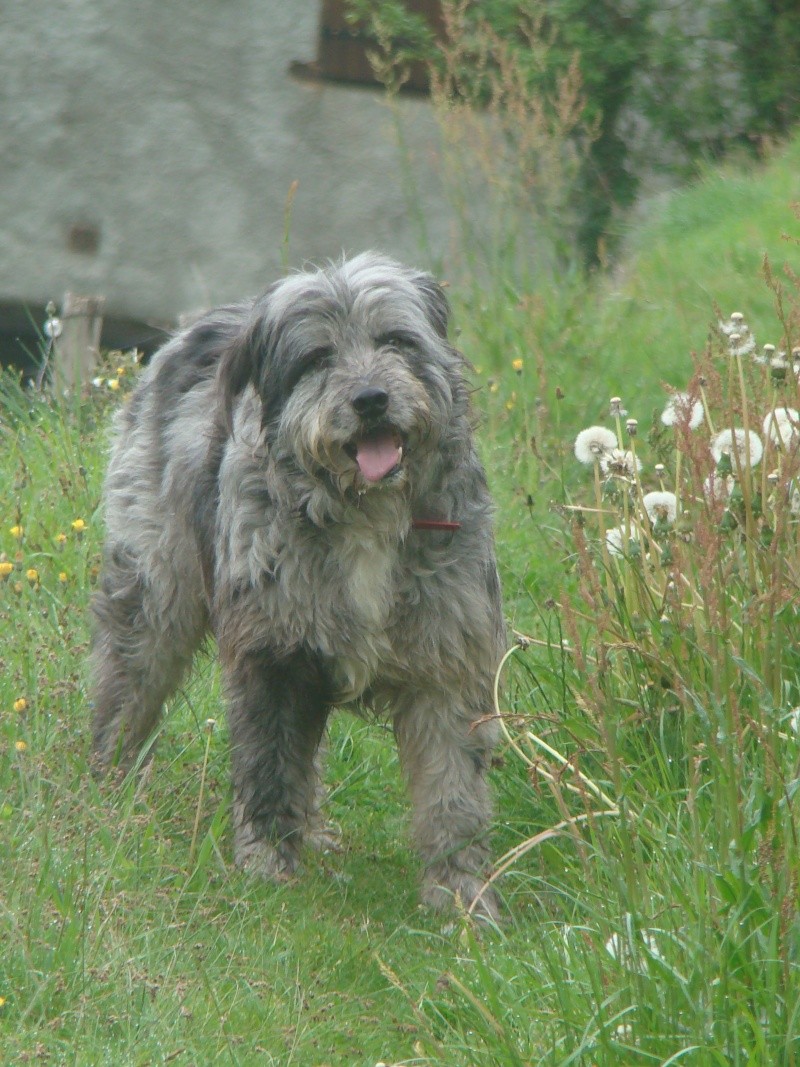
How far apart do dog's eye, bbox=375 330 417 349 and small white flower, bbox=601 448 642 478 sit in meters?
0.67

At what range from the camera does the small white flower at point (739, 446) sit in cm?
402

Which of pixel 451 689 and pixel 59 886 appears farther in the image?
pixel 451 689

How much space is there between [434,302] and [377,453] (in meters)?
0.65

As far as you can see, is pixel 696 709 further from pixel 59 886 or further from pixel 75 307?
pixel 75 307

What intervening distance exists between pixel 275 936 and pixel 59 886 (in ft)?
2.16

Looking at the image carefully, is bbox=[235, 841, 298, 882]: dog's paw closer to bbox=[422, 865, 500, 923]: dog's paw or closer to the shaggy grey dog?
the shaggy grey dog

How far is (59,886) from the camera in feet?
12.3

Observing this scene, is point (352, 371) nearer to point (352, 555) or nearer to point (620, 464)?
point (352, 555)

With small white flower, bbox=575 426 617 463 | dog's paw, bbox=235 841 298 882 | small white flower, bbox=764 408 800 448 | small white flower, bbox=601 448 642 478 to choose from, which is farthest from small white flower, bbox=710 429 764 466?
dog's paw, bbox=235 841 298 882

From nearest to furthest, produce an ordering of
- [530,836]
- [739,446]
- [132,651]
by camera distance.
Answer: [739,446], [530,836], [132,651]

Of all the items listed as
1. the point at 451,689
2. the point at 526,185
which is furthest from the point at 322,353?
the point at 526,185

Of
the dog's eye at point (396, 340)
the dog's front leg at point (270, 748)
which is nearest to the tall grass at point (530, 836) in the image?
the dog's front leg at point (270, 748)

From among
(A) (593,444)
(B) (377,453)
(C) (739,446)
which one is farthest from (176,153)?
(C) (739,446)

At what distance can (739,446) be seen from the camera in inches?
161
